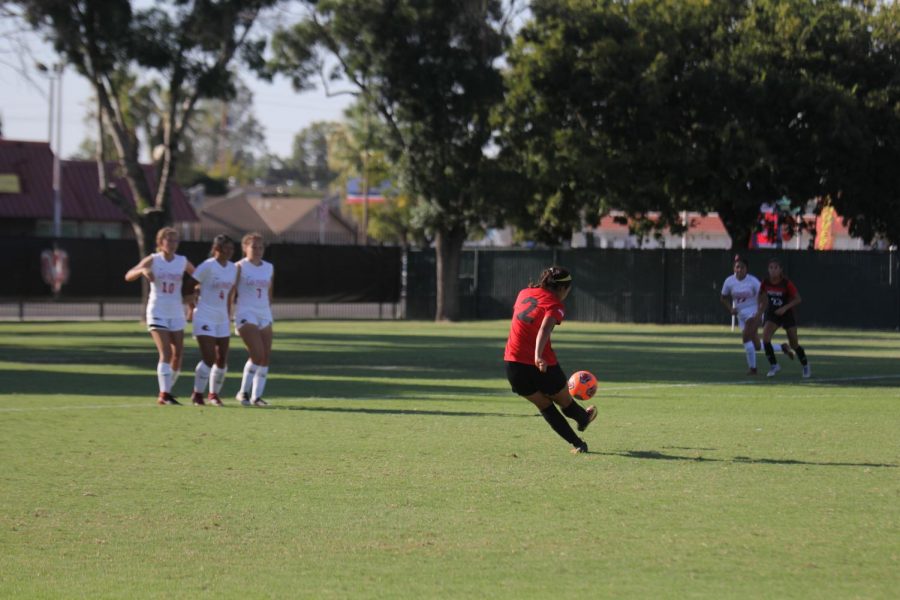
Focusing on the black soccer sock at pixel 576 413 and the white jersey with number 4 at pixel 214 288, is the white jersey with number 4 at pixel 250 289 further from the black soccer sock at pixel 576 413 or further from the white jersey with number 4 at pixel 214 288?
the black soccer sock at pixel 576 413

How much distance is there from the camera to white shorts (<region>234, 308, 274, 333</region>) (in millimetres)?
15695

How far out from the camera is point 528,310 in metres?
11.4

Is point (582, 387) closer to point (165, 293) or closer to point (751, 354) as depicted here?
point (165, 293)

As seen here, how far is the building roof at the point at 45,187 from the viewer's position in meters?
67.3

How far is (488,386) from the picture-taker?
1948 cm

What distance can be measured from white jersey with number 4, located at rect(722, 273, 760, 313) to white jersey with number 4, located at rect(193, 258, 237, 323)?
31.0 feet

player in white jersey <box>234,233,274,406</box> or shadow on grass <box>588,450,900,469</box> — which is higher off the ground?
player in white jersey <box>234,233,274,406</box>

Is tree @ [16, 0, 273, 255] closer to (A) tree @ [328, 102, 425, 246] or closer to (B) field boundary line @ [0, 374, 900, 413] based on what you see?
(A) tree @ [328, 102, 425, 246]

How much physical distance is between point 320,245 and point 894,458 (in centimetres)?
3443

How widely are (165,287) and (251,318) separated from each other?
1074mm

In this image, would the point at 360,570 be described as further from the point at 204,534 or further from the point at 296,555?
the point at 204,534

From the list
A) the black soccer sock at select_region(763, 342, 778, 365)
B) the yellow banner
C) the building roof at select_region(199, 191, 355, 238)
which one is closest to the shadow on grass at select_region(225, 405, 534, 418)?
the black soccer sock at select_region(763, 342, 778, 365)

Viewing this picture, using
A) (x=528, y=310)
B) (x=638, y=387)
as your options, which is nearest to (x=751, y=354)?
(x=638, y=387)

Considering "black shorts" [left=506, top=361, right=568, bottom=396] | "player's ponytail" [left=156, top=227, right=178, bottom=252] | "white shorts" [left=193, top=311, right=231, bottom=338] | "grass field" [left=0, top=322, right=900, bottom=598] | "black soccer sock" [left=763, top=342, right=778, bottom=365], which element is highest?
"player's ponytail" [left=156, top=227, right=178, bottom=252]
